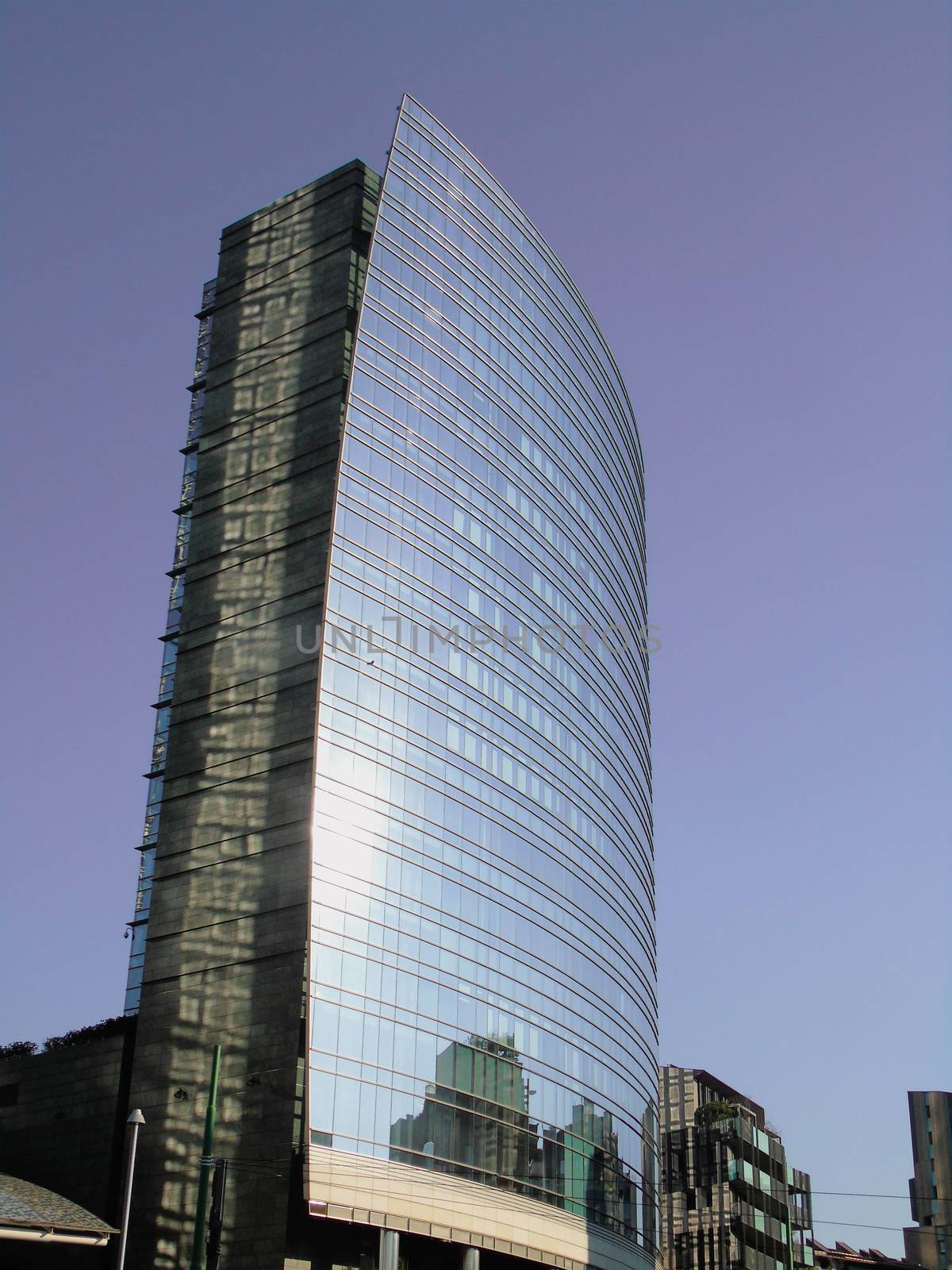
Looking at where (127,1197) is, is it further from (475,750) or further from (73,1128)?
(475,750)

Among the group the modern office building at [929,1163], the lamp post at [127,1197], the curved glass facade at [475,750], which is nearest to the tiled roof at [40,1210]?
the curved glass facade at [475,750]

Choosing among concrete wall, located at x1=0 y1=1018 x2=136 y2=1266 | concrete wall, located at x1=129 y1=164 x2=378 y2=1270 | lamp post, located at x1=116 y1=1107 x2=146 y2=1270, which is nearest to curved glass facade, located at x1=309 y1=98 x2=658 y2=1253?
concrete wall, located at x1=129 y1=164 x2=378 y2=1270

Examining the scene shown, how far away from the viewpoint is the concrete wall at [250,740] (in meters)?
70.6

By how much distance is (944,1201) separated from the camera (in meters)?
174

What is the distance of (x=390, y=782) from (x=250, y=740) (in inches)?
346

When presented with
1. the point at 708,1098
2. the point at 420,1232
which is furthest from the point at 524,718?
the point at 708,1098

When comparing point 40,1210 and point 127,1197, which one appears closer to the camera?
point 127,1197

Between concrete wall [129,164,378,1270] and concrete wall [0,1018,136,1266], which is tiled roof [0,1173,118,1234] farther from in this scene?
concrete wall [0,1018,136,1266]

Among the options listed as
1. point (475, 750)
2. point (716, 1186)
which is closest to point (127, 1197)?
point (475, 750)

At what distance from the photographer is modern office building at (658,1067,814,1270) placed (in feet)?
416

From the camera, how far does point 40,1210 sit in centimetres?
6141

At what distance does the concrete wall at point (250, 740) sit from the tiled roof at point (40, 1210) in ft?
21.6

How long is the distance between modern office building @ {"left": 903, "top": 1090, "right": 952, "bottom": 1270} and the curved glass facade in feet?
253

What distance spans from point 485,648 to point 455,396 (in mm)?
17085
